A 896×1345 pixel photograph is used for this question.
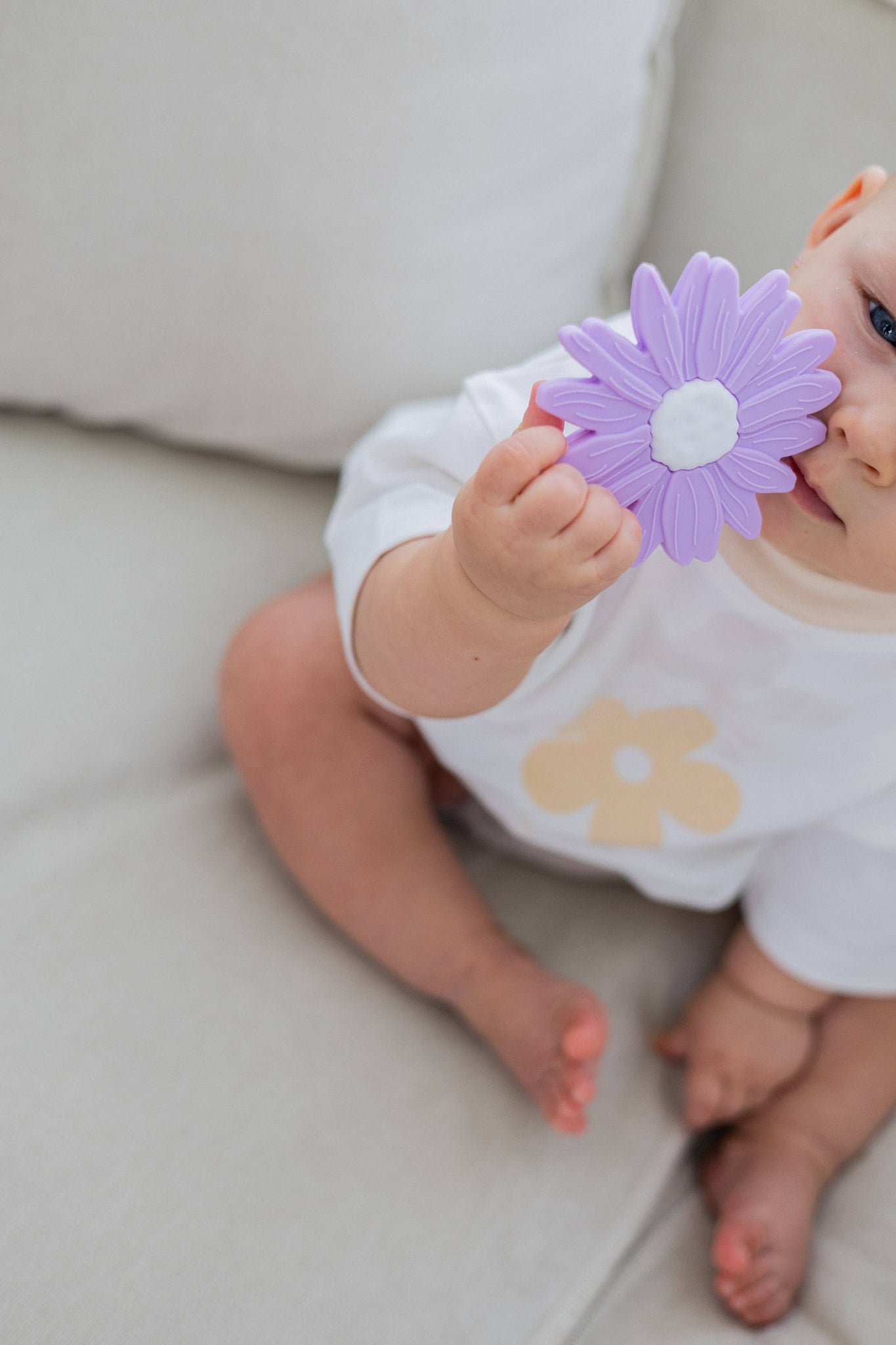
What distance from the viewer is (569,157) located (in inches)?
32.1

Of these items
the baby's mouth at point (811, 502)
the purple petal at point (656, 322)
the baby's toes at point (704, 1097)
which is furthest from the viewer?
the baby's toes at point (704, 1097)

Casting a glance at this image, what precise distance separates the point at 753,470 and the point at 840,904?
42cm

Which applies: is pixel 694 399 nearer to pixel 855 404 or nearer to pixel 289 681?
pixel 855 404

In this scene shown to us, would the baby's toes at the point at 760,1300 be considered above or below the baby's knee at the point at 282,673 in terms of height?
below

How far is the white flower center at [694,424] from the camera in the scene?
1.51 ft

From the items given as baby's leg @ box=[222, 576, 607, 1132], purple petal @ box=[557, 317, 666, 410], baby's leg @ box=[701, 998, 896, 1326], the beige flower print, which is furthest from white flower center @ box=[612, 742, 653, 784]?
purple petal @ box=[557, 317, 666, 410]

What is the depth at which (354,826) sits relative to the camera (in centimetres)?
78

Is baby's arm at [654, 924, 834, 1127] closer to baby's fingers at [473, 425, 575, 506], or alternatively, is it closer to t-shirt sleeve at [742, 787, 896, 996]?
t-shirt sleeve at [742, 787, 896, 996]

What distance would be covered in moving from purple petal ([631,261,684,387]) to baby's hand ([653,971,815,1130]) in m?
0.50

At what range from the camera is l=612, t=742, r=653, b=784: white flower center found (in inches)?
30.0

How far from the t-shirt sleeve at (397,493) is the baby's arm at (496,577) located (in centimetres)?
1

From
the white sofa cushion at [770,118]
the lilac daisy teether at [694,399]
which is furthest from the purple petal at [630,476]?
A: the white sofa cushion at [770,118]

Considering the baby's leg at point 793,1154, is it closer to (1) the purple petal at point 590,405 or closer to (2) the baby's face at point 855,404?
(2) the baby's face at point 855,404

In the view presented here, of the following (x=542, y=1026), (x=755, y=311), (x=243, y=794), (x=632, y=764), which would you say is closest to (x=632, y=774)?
(x=632, y=764)
